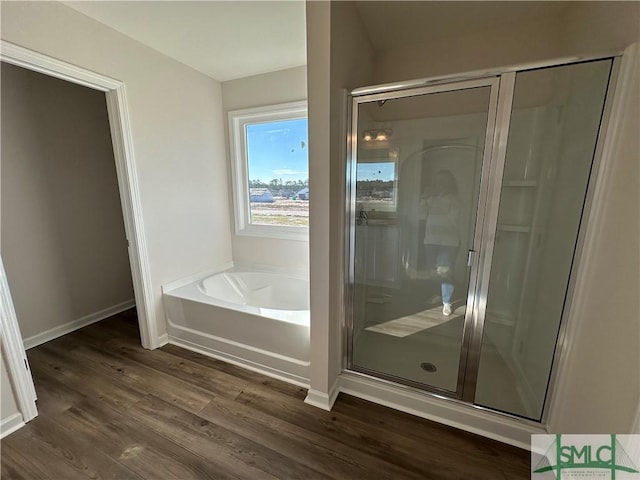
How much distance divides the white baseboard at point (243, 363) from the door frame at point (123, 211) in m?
0.24

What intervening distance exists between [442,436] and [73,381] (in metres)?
2.49

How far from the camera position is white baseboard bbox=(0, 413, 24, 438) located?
1.48m

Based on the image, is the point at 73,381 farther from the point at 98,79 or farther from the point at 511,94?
the point at 511,94

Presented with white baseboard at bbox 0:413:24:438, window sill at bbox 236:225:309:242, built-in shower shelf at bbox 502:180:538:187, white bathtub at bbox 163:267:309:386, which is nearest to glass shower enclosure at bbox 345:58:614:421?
built-in shower shelf at bbox 502:180:538:187

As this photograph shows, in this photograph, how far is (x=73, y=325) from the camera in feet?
8.47

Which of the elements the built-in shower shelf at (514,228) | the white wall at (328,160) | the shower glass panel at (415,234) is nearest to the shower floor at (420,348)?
the shower glass panel at (415,234)

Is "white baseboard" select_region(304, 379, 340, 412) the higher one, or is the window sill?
the window sill

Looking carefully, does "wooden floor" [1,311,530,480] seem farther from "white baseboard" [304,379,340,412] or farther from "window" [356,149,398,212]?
"window" [356,149,398,212]

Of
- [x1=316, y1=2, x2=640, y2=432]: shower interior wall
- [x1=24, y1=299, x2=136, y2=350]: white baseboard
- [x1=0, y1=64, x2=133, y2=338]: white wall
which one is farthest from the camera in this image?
[x1=24, y1=299, x2=136, y2=350]: white baseboard

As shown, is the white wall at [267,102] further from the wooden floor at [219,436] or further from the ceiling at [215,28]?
the wooden floor at [219,436]

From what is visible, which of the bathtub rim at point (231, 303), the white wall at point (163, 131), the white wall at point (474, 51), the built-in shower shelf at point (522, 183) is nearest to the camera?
the white wall at point (163, 131)

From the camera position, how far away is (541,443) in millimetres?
1391

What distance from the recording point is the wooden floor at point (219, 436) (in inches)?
51.8
